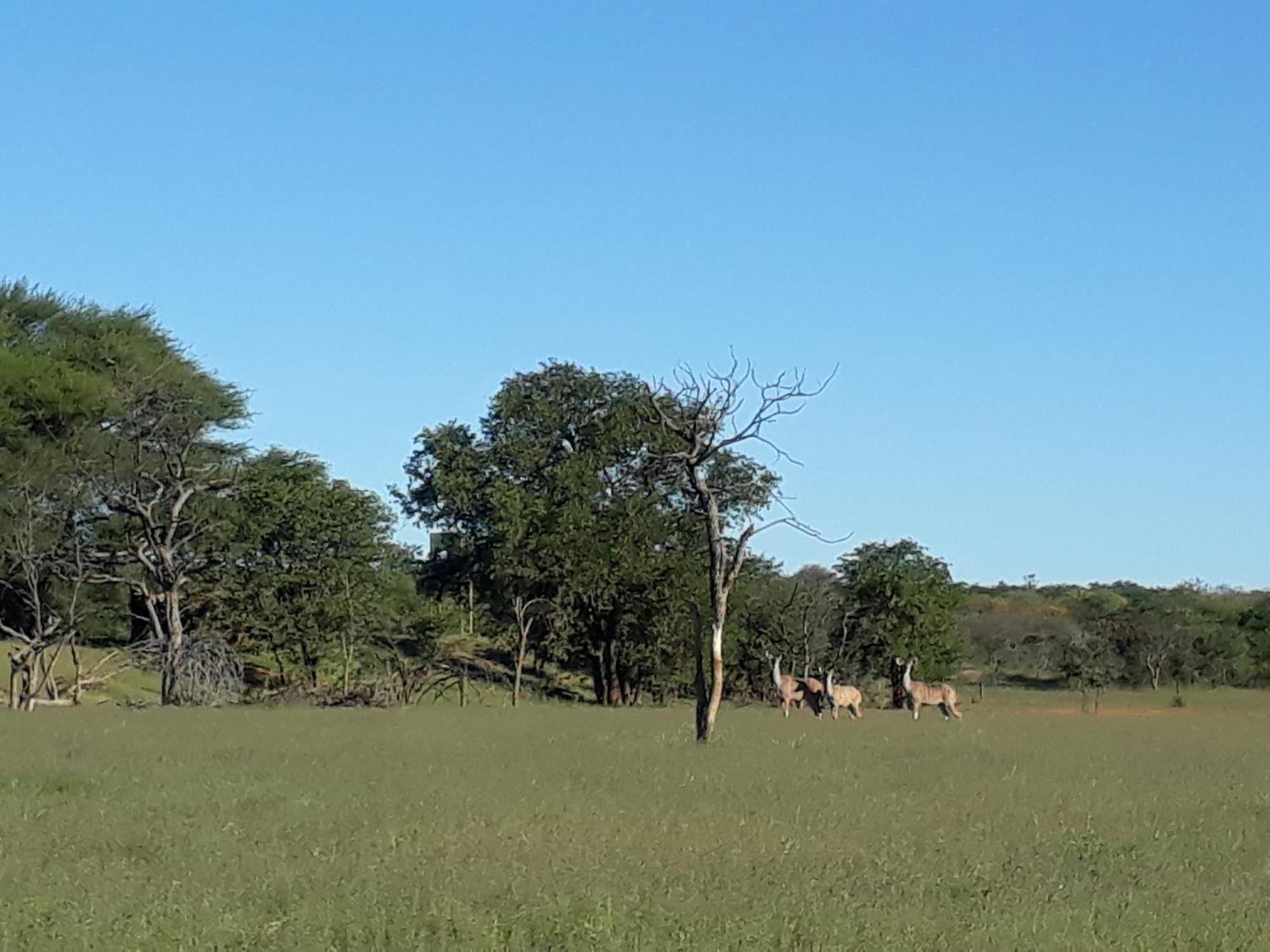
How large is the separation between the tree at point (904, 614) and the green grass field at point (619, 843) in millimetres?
24607

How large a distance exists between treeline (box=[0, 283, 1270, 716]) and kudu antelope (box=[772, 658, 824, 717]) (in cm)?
378

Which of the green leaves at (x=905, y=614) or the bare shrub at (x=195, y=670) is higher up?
the green leaves at (x=905, y=614)

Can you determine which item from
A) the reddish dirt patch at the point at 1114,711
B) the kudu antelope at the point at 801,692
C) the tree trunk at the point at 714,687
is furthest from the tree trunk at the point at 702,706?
the reddish dirt patch at the point at 1114,711

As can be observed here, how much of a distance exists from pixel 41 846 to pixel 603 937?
6.31m

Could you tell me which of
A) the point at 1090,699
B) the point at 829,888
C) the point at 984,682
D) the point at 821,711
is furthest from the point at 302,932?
the point at 984,682

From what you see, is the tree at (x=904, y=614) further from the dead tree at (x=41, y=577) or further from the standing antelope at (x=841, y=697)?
the dead tree at (x=41, y=577)

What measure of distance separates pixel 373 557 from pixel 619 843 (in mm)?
35221

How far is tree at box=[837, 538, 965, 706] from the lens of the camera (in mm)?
52812

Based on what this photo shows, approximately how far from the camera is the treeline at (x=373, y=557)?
149 feet

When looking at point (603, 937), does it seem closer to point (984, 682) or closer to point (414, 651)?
point (414, 651)

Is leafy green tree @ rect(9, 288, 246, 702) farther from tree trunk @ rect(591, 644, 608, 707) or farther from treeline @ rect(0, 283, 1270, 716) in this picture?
tree trunk @ rect(591, 644, 608, 707)

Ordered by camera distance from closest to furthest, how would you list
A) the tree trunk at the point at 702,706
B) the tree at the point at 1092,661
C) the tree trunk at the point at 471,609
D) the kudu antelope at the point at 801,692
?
the tree trunk at the point at 702,706, the kudu antelope at the point at 801,692, the tree trunk at the point at 471,609, the tree at the point at 1092,661

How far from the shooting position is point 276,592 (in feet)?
159

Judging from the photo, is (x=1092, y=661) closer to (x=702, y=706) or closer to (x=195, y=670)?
(x=195, y=670)
